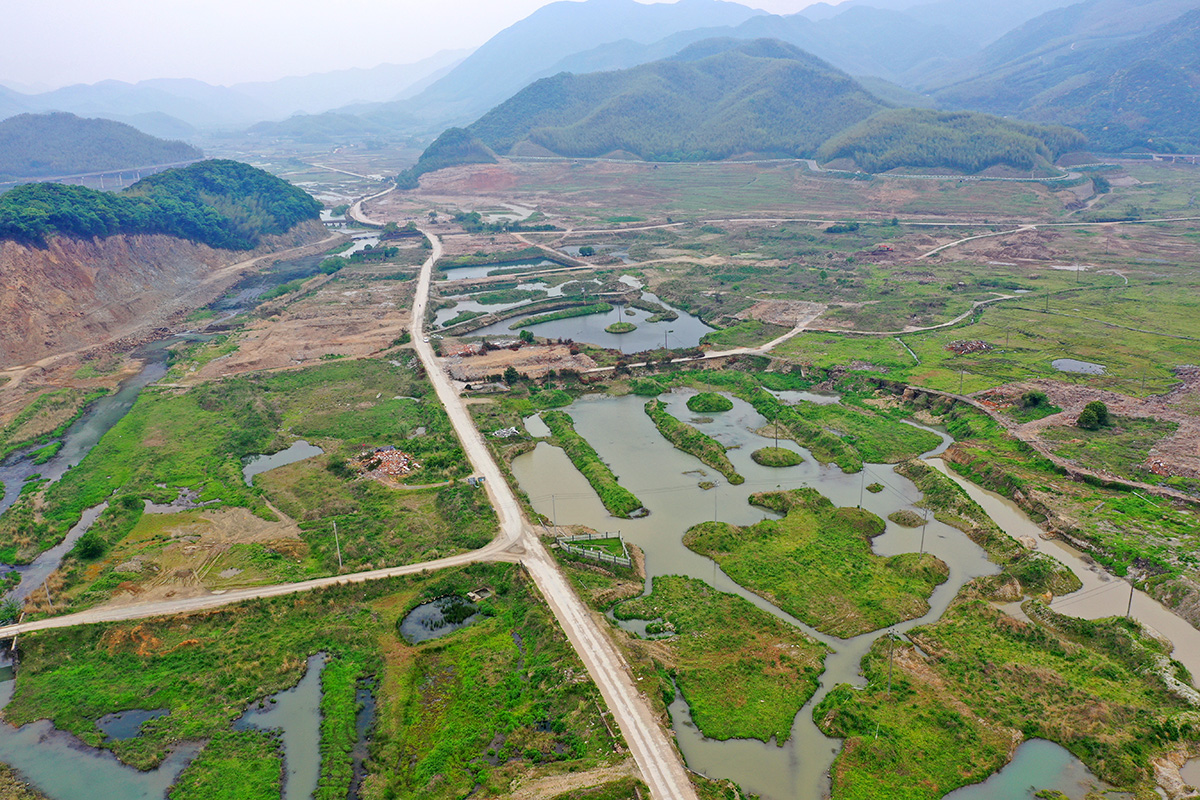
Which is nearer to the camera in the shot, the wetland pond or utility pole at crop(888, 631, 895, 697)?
the wetland pond

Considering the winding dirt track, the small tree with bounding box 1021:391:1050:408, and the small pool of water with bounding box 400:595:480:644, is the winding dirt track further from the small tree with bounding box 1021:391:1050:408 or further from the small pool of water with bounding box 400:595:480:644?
the small tree with bounding box 1021:391:1050:408

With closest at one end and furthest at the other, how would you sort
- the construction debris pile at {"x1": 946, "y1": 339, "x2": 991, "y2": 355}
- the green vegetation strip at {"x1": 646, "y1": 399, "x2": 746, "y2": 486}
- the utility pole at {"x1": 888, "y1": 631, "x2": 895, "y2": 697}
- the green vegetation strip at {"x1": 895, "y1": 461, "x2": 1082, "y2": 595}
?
1. the utility pole at {"x1": 888, "y1": 631, "x2": 895, "y2": 697}
2. the green vegetation strip at {"x1": 895, "y1": 461, "x2": 1082, "y2": 595}
3. the green vegetation strip at {"x1": 646, "y1": 399, "x2": 746, "y2": 486}
4. the construction debris pile at {"x1": 946, "y1": 339, "x2": 991, "y2": 355}

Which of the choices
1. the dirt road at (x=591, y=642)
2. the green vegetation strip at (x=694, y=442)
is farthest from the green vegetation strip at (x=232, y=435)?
the green vegetation strip at (x=694, y=442)

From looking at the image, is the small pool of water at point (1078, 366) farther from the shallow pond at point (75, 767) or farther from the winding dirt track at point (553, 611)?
the shallow pond at point (75, 767)

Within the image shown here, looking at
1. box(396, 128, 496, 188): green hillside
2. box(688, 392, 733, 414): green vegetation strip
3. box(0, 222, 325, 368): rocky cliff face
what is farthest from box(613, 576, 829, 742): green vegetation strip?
box(396, 128, 496, 188): green hillside

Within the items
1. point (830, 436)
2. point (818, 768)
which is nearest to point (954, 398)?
point (830, 436)

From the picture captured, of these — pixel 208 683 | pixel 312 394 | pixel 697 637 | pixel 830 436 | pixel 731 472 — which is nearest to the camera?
pixel 208 683

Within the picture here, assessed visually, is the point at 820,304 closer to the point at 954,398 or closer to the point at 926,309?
the point at 926,309
